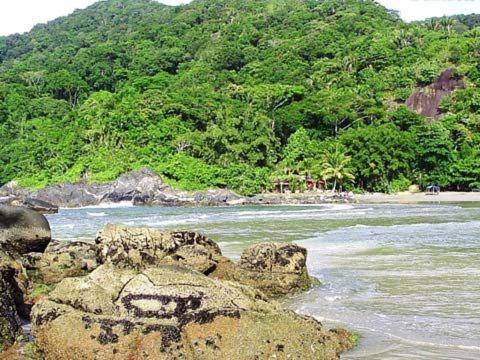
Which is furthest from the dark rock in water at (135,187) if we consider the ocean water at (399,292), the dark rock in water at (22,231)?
the dark rock in water at (22,231)

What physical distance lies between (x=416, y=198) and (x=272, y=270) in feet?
168

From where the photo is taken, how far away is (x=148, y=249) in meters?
10.5

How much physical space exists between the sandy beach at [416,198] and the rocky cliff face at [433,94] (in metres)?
23.1

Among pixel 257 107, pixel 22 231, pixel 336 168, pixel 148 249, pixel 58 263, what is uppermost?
pixel 257 107

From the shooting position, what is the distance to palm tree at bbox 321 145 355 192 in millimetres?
65938

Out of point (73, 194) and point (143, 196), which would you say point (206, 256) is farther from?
point (73, 194)

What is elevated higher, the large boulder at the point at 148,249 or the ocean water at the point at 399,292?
the large boulder at the point at 148,249

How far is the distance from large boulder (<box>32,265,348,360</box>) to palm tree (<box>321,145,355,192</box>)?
5942 cm

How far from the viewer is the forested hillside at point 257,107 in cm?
6938

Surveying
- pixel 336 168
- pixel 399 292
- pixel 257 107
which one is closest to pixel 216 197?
pixel 336 168

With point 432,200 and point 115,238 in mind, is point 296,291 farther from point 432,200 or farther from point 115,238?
point 432,200

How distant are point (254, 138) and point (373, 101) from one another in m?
19.1

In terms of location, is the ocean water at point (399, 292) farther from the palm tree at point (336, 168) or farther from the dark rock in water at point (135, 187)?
the dark rock in water at point (135, 187)

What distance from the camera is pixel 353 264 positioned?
15117mm
